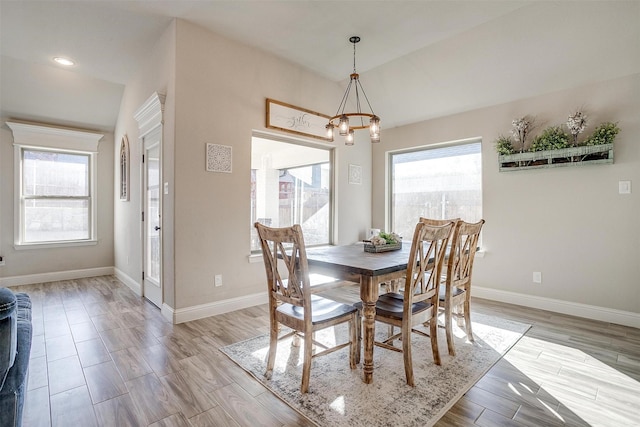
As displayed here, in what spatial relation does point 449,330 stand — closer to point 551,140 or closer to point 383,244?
point 383,244

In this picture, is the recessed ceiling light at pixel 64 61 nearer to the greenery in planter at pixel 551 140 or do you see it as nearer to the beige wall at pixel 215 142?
the beige wall at pixel 215 142

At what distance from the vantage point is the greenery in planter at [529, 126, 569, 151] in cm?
332

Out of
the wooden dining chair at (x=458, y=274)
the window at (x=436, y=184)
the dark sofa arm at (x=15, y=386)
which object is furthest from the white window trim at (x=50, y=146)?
the wooden dining chair at (x=458, y=274)

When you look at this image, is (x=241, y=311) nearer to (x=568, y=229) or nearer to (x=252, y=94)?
(x=252, y=94)

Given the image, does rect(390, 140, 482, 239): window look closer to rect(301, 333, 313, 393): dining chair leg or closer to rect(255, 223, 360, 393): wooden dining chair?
rect(255, 223, 360, 393): wooden dining chair

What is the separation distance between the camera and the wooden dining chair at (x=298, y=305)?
1.90m

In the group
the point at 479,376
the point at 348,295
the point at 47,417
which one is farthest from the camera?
the point at 348,295

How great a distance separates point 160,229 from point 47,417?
76.4 inches

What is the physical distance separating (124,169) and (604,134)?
18.8ft

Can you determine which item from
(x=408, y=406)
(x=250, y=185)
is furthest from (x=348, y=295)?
(x=408, y=406)

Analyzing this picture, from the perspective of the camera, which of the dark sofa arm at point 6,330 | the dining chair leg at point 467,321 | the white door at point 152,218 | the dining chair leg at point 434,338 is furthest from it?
the white door at point 152,218

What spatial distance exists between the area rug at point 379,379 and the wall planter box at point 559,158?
182 centimetres

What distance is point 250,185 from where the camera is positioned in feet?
11.9

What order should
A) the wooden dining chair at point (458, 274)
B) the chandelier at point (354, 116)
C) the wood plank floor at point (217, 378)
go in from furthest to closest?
1. the chandelier at point (354, 116)
2. the wooden dining chair at point (458, 274)
3. the wood plank floor at point (217, 378)
